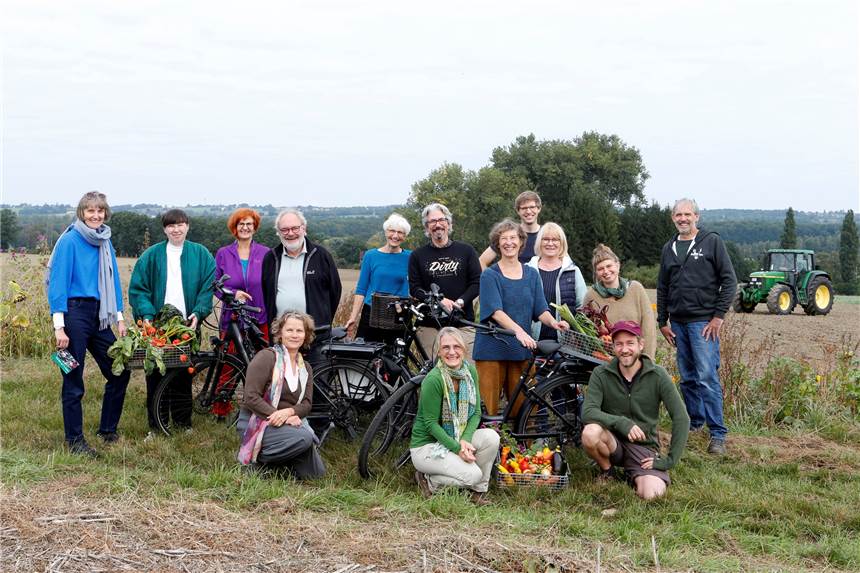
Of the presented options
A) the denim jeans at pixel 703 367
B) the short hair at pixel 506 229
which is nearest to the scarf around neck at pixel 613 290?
the short hair at pixel 506 229

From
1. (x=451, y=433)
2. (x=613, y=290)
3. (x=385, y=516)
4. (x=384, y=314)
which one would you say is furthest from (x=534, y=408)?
(x=385, y=516)

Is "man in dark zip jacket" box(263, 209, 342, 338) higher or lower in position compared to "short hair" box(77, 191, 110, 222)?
lower

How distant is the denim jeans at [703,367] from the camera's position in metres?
6.57

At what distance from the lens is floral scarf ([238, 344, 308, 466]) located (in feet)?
18.1

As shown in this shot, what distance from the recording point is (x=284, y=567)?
3.82m

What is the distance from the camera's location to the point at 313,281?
21.5 ft

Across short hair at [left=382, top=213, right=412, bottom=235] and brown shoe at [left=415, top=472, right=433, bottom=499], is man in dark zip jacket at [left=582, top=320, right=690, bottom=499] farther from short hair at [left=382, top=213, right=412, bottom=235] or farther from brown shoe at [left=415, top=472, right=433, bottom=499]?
short hair at [left=382, top=213, right=412, bottom=235]

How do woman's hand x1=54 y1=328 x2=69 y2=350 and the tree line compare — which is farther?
the tree line

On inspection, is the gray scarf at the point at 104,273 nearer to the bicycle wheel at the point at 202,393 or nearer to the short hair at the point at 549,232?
the bicycle wheel at the point at 202,393

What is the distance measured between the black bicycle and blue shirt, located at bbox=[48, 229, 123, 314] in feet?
7.44

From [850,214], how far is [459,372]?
7571 centimetres

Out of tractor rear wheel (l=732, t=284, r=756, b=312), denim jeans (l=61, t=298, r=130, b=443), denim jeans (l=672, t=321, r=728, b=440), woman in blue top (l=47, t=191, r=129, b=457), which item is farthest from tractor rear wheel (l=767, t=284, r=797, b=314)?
woman in blue top (l=47, t=191, r=129, b=457)

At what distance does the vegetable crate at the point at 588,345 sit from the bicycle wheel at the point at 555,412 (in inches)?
9.2

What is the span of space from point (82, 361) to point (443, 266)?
2.75 metres
